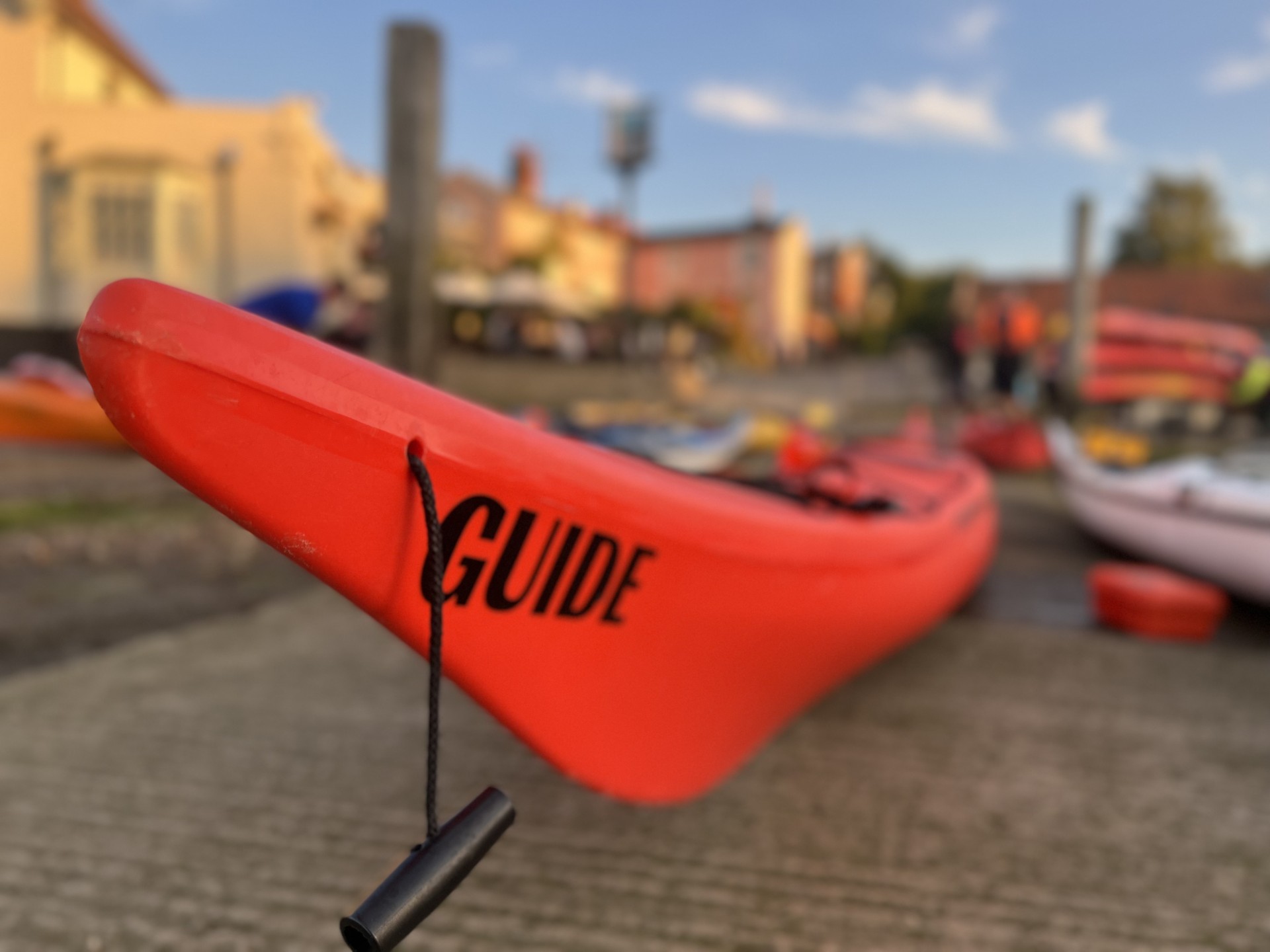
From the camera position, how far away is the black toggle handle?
1.02 metres

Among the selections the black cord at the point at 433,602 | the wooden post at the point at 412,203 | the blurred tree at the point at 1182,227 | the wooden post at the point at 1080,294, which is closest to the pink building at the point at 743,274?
the blurred tree at the point at 1182,227

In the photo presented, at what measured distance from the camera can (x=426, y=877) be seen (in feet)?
3.56

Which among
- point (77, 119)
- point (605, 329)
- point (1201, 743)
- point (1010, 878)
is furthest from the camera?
point (605, 329)

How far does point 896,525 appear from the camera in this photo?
8.85 ft

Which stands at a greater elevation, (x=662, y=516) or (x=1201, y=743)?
(x=662, y=516)

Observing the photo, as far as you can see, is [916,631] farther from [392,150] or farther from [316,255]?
[316,255]

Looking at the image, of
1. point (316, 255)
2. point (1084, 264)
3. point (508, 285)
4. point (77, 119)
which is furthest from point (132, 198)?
point (1084, 264)

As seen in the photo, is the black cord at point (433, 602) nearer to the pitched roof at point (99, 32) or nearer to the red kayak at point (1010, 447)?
the red kayak at point (1010, 447)

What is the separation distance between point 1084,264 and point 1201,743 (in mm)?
10543

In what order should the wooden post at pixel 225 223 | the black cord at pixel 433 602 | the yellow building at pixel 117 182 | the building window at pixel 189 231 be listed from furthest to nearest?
the wooden post at pixel 225 223 < the building window at pixel 189 231 < the yellow building at pixel 117 182 < the black cord at pixel 433 602

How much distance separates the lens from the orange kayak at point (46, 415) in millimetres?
7660

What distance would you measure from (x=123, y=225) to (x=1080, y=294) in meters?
16.4

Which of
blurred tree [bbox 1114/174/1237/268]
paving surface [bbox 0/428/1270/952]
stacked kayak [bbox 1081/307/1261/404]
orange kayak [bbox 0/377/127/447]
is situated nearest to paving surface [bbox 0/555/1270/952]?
paving surface [bbox 0/428/1270/952]

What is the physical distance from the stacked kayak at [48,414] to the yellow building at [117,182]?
9204mm
